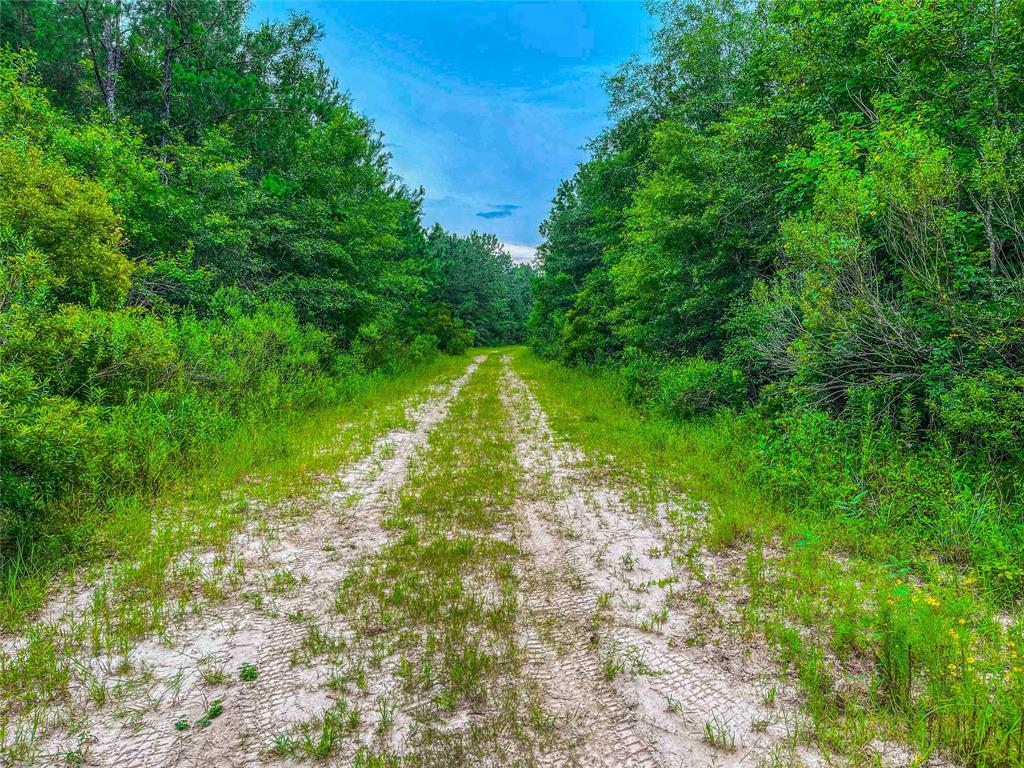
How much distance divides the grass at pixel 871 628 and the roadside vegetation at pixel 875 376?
0.01 m

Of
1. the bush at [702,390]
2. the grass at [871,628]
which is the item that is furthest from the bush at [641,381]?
the grass at [871,628]

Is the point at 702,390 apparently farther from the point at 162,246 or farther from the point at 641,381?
the point at 162,246

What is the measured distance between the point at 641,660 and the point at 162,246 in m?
Answer: 12.8

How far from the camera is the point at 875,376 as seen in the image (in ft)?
16.5

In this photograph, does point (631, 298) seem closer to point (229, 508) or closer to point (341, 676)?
point (229, 508)

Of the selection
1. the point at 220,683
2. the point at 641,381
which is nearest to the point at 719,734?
the point at 220,683

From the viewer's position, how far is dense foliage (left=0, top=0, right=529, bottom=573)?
4.20 metres

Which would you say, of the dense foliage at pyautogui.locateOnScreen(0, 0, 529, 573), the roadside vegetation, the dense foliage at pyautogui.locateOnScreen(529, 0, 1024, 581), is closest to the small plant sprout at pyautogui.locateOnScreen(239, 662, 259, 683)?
the dense foliage at pyautogui.locateOnScreen(0, 0, 529, 573)

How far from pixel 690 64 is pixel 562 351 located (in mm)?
10869

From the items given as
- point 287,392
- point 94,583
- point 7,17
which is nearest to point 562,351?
point 287,392

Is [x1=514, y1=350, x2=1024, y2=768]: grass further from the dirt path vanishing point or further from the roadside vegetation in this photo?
the dirt path vanishing point

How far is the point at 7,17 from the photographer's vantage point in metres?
13.4

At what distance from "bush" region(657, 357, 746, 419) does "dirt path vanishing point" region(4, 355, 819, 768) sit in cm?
502

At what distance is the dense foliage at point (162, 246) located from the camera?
13.8 feet
